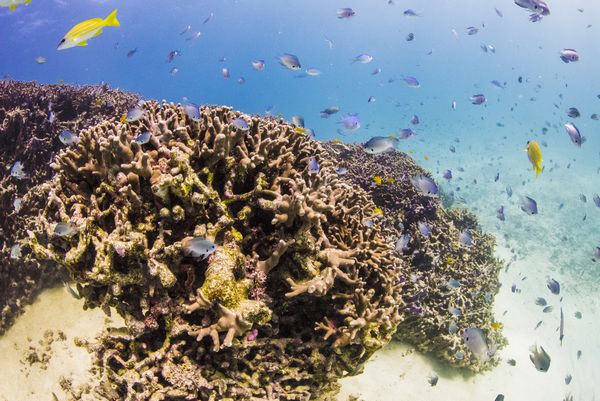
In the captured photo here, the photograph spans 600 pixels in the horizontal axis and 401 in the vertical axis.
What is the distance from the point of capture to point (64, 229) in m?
2.96

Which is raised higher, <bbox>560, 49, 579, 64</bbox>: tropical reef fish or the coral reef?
the coral reef

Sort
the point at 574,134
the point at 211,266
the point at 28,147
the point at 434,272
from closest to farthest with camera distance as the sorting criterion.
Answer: the point at 211,266 → the point at 28,147 → the point at 434,272 → the point at 574,134

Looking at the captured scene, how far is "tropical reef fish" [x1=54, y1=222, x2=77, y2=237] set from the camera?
116 inches

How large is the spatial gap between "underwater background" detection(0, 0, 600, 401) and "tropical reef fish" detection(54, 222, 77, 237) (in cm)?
274

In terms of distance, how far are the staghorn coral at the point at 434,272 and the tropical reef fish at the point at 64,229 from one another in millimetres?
5049

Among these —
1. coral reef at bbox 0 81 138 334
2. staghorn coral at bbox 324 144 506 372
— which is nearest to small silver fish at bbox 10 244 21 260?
coral reef at bbox 0 81 138 334

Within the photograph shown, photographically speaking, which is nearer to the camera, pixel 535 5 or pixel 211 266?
pixel 211 266

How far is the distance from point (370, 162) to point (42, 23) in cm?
7131

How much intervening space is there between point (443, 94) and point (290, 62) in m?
174

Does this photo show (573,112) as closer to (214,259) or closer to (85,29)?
(214,259)

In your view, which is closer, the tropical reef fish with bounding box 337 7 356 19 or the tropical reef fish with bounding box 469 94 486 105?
the tropical reef fish with bounding box 469 94 486 105

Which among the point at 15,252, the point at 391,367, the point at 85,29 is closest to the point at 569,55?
the point at 391,367

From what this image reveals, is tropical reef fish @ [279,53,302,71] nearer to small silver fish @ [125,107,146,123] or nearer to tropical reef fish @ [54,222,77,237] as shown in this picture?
small silver fish @ [125,107,146,123]

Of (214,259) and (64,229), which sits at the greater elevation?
(64,229)
